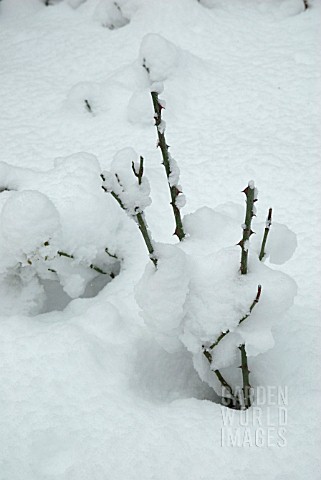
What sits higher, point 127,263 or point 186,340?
point 186,340

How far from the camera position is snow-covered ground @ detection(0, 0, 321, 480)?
112cm

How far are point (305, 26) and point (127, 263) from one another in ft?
6.78

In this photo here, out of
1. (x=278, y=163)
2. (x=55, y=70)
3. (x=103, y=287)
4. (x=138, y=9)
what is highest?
(x=138, y=9)

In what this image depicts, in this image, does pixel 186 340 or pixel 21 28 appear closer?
pixel 186 340

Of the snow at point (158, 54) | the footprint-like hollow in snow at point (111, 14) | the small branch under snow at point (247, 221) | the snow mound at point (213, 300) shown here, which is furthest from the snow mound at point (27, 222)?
the footprint-like hollow in snow at point (111, 14)

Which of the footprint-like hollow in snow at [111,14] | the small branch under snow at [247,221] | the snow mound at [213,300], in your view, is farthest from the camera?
the footprint-like hollow in snow at [111,14]

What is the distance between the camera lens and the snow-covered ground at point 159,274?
112 centimetres

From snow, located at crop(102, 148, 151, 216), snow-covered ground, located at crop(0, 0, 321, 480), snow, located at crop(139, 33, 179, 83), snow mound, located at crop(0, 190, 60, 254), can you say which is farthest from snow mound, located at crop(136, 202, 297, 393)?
snow, located at crop(139, 33, 179, 83)

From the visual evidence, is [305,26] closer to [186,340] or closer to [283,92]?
[283,92]

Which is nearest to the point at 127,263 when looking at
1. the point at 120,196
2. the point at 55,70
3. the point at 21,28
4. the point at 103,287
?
the point at 103,287

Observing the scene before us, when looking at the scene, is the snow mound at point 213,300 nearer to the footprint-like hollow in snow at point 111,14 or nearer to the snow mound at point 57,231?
the snow mound at point 57,231

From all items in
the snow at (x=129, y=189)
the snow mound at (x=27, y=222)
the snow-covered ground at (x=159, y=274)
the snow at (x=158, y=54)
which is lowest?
the snow-covered ground at (x=159, y=274)

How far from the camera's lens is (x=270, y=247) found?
1.24 meters

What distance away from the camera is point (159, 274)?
3.49 ft
